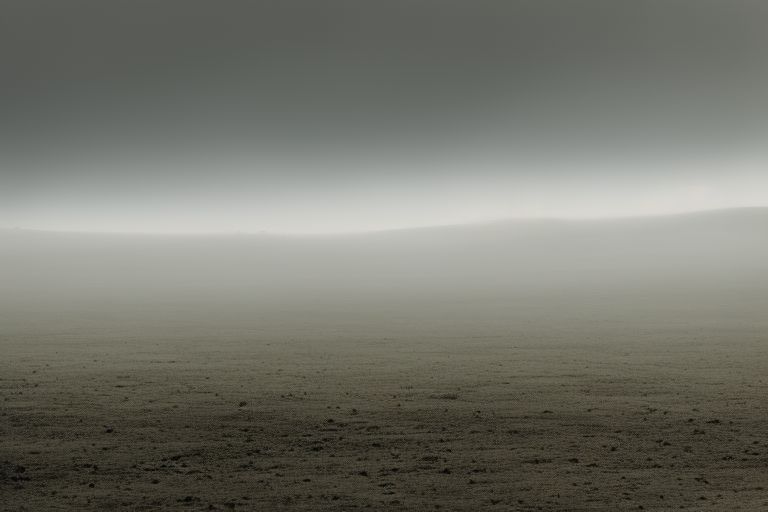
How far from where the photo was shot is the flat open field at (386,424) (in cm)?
1016

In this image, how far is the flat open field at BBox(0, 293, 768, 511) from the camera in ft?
33.3

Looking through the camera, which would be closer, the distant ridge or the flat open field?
the flat open field

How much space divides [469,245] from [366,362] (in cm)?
6598

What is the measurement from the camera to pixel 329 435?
1290 cm

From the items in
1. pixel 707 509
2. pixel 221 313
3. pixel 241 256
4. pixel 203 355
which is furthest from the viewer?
pixel 241 256

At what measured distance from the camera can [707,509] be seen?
9.40m

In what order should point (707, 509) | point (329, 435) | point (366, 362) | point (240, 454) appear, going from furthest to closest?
point (366, 362)
point (329, 435)
point (240, 454)
point (707, 509)

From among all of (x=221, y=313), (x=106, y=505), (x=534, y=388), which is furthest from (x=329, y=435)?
(x=221, y=313)

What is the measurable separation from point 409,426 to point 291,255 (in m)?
70.6

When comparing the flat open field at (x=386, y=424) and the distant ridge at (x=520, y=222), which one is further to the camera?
the distant ridge at (x=520, y=222)

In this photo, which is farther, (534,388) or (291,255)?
(291,255)

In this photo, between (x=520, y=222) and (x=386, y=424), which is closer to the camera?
(x=386, y=424)

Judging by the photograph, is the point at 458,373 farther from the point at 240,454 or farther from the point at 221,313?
the point at 221,313

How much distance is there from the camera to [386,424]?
44.8 feet
